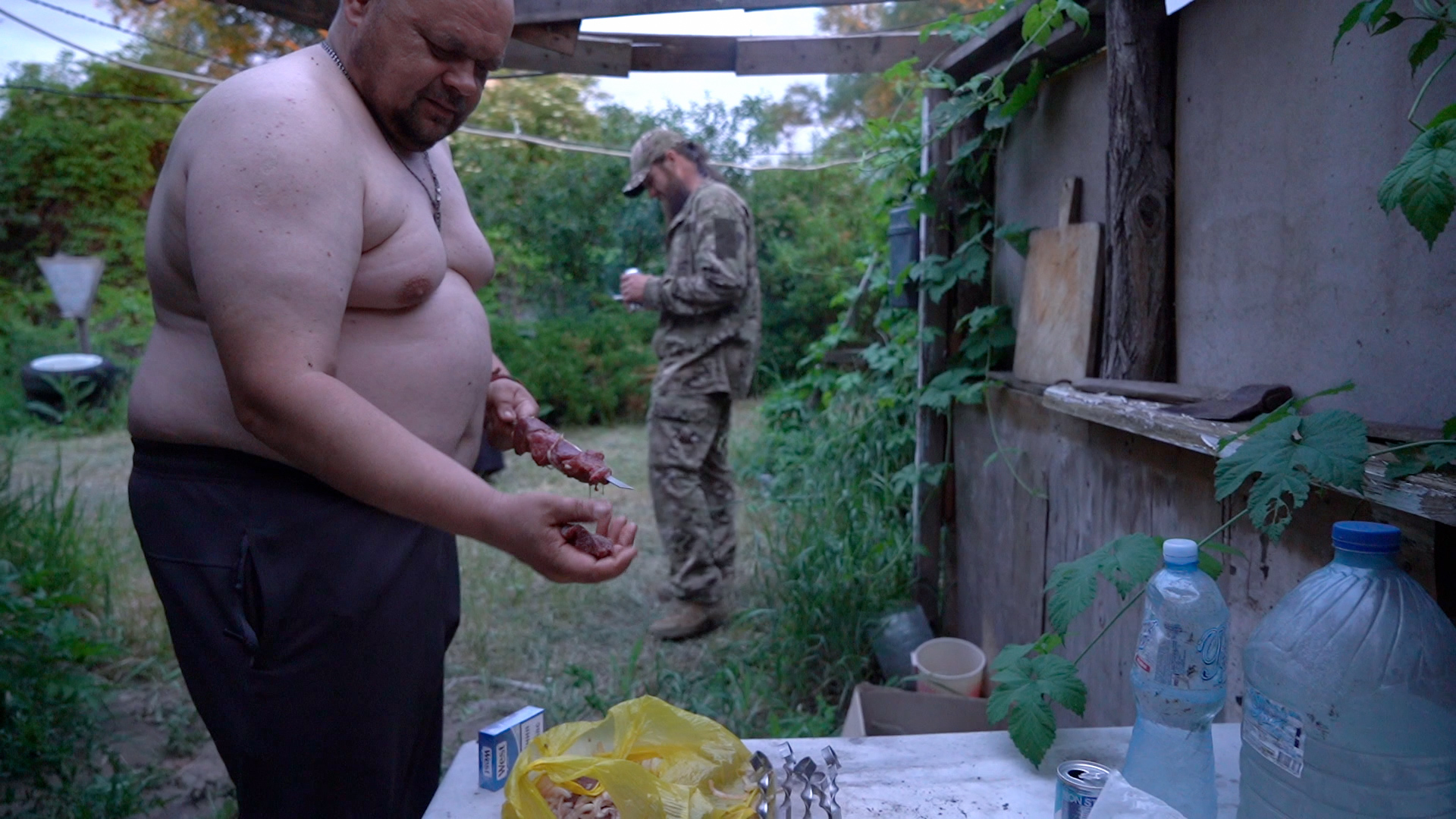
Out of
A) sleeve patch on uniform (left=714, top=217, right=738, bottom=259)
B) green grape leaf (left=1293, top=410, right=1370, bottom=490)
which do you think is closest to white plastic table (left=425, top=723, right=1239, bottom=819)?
green grape leaf (left=1293, top=410, right=1370, bottom=490)

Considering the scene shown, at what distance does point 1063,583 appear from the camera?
163cm

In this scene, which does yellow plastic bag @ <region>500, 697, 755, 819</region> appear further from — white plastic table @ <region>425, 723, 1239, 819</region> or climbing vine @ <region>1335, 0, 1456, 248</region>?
climbing vine @ <region>1335, 0, 1456, 248</region>

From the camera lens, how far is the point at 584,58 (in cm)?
389

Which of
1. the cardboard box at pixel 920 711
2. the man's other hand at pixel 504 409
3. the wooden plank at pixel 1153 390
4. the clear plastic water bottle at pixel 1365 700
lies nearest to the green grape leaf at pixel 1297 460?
the clear plastic water bottle at pixel 1365 700

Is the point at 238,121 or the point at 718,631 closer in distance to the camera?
the point at 238,121

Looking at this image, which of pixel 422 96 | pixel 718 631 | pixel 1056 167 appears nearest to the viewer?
pixel 422 96

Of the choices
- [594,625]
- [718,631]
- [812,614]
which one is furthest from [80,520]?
[812,614]

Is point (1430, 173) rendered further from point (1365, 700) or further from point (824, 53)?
point (824, 53)

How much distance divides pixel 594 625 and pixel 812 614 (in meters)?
1.22

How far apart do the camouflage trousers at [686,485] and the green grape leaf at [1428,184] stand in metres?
3.30

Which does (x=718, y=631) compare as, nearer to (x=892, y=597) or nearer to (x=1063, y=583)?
(x=892, y=597)

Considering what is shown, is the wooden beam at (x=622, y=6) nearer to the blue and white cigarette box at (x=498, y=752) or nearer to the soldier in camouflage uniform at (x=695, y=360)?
the soldier in camouflage uniform at (x=695, y=360)

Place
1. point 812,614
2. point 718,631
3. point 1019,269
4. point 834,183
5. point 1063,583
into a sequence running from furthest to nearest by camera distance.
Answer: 1. point 834,183
2. point 718,631
3. point 812,614
4. point 1019,269
5. point 1063,583

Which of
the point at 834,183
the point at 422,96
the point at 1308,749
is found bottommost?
the point at 1308,749
